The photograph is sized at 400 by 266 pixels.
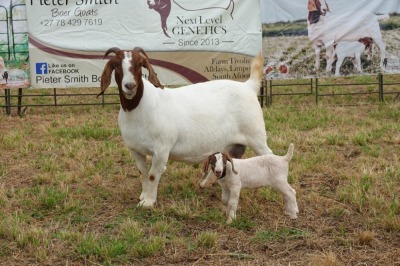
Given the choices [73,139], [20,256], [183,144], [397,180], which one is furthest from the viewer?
[73,139]

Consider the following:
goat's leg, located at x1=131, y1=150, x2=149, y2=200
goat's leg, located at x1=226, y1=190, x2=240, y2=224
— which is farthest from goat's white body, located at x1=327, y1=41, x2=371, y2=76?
goat's leg, located at x1=226, y1=190, x2=240, y2=224

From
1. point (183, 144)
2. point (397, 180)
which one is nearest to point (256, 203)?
point (183, 144)

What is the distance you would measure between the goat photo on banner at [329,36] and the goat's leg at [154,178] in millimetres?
6298

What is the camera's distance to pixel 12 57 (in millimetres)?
10570

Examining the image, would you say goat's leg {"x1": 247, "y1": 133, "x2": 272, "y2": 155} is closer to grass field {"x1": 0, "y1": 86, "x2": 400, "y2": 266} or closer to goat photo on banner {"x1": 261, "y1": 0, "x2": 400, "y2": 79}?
grass field {"x1": 0, "y1": 86, "x2": 400, "y2": 266}

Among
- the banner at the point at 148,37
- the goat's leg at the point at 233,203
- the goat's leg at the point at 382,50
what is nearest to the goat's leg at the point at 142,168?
the goat's leg at the point at 233,203

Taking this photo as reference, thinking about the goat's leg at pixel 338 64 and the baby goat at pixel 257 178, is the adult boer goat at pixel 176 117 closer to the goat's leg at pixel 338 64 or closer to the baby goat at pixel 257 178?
the baby goat at pixel 257 178

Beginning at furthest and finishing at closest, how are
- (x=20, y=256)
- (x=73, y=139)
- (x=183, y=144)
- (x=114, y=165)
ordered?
(x=73, y=139), (x=114, y=165), (x=183, y=144), (x=20, y=256)

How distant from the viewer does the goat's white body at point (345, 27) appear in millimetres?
11094

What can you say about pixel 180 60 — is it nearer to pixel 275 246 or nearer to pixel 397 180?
pixel 397 180

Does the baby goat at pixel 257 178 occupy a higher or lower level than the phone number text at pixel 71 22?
lower

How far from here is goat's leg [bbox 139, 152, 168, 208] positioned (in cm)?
520

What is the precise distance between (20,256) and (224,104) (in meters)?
2.49

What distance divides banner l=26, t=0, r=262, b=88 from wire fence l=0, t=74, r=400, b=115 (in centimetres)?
72
